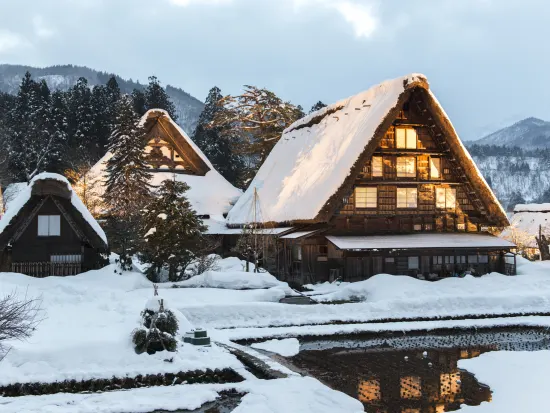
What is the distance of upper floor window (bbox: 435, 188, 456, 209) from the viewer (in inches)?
1193

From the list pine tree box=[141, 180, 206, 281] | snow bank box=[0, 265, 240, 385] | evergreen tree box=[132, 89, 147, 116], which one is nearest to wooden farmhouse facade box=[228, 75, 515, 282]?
pine tree box=[141, 180, 206, 281]

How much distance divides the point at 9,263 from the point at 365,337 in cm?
1596

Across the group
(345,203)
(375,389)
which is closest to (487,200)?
(345,203)

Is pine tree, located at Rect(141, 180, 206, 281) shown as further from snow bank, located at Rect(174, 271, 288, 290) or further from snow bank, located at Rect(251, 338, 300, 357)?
snow bank, located at Rect(251, 338, 300, 357)

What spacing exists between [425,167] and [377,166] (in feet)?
9.15

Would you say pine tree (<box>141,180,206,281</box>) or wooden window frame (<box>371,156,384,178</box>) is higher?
wooden window frame (<box>371,156,384,178</box>)

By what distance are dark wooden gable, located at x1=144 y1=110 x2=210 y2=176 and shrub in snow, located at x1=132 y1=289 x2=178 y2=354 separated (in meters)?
27.9

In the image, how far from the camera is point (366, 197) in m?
29.2

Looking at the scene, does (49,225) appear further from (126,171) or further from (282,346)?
(282,346)

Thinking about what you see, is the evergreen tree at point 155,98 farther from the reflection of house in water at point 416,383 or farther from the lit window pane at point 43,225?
the reflection of house in water at point 416,383

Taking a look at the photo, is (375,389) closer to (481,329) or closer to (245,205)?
(481,329)

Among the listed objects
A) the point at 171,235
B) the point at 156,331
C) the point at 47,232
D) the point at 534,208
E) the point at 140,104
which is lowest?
the point at 156,331

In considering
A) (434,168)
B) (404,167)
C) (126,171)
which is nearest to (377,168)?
(404,167)

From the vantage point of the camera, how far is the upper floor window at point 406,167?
29.6m
